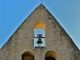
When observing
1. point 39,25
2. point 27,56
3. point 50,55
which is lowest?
point 27,56

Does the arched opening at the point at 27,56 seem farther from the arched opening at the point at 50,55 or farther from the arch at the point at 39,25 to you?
the arch at the point at 39,25

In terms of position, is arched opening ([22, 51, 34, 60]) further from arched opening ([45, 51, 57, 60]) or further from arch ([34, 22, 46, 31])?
arch ([34, 22, 46, 31])

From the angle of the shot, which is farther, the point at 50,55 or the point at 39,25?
the point at 39,25

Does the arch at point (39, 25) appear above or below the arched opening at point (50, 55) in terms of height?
above

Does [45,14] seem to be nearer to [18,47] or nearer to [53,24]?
[53,24]

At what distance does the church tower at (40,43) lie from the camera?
28562 mm

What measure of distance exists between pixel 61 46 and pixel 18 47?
2.91 meters

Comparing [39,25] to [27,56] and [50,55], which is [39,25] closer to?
[50,55]

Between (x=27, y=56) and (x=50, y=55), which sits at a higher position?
(x=50, y=55)

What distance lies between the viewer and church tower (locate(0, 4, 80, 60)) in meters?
28.6

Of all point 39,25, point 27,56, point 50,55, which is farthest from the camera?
point 39,25

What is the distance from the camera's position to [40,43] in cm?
2964

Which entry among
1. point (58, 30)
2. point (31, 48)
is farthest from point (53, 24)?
point (31, 48)

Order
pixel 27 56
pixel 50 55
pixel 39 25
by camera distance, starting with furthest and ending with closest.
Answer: pixel 39 25 < pixel 50 55 < pixel 27 56
